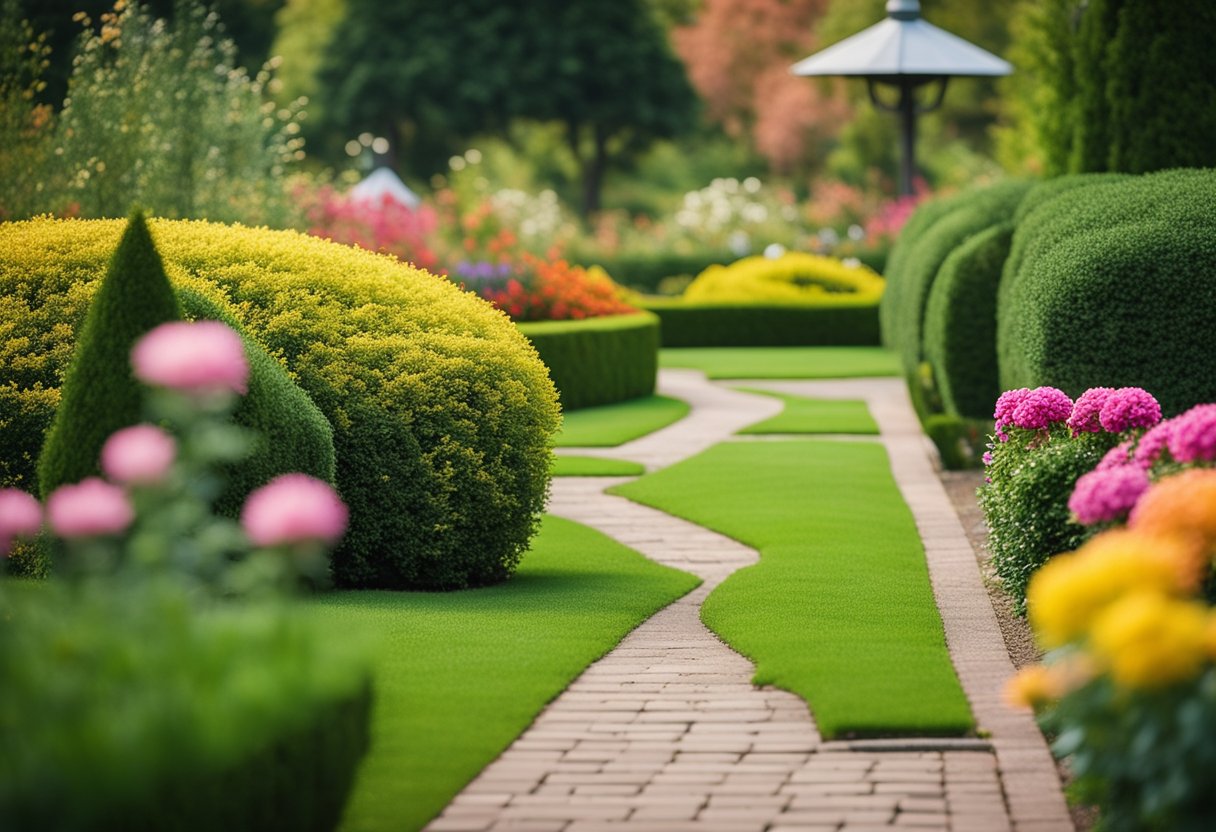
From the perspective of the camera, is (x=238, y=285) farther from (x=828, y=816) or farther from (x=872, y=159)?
(x=872, y=159)

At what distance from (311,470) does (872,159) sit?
142ft

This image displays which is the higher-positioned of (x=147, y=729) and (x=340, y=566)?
(x=147, y=729)

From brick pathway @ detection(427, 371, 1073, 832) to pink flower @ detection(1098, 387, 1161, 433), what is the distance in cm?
105

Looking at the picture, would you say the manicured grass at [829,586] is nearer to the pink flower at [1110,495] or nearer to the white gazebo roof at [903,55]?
the pink flower at [1110,495]

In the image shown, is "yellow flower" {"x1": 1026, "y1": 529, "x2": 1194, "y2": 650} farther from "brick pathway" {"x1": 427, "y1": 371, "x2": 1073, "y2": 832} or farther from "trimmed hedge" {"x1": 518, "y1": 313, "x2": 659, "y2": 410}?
"trimmed hedge" {"x1": 518, "y1": 313, "x2": 659, "y2": 410}

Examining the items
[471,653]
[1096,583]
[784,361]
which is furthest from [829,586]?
[784,361]

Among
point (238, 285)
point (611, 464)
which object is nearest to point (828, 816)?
point (238, 285)

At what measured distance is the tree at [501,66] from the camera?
1957 inches

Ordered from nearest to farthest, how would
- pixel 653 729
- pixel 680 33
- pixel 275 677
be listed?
pixel 275 677, pixel 653 729, pixel 680 33

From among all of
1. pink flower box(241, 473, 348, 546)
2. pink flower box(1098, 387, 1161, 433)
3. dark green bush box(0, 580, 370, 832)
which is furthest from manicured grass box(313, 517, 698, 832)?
pink flower box(1098, 387, 1161, 433)

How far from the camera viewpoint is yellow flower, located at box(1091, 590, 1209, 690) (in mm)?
3471

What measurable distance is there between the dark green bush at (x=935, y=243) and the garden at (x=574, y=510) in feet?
0.22

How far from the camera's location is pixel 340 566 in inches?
338

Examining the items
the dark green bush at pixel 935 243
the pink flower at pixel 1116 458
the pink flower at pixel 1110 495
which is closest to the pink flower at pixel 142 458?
the pink flower at pixel 1110 495
